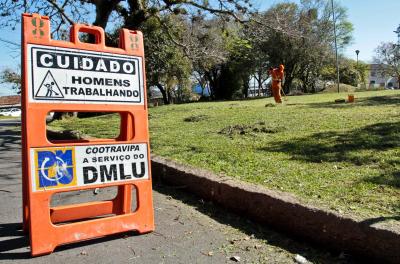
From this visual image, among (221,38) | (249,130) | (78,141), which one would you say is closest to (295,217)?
(78,141)

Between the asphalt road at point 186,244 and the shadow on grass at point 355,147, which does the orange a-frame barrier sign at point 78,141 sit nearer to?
the asphalt road at point 186,244

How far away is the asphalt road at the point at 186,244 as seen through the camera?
3.45 metres

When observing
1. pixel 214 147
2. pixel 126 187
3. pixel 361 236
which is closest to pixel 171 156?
pixel 214 147

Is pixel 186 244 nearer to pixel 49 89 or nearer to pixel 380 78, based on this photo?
pixel 49 89

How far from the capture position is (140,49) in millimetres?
4191

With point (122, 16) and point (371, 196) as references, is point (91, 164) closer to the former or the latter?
point (371, 196)

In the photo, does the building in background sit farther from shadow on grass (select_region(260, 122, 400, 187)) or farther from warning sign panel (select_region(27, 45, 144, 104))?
warning sign panel (select_region(27, 45, 144, 104))

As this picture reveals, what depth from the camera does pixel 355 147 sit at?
19.4ft

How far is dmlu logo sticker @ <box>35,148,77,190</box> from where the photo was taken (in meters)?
3.55

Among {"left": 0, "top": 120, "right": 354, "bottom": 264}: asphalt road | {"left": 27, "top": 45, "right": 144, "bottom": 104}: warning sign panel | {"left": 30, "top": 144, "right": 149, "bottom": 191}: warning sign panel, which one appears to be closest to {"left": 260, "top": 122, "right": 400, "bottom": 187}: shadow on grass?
{"left": 0, "top": 120, "right": 354, "bottom": 264}: asphalt road

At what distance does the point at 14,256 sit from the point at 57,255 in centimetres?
35

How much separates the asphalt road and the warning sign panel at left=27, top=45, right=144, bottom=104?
126 centimetres

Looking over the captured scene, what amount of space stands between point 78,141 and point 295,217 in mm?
2007

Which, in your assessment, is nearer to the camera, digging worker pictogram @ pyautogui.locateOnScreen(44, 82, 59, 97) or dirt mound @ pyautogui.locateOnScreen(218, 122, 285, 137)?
digging worker pictogram @ pyautogui.locateOnScreen(44, 82, 59, 97)
